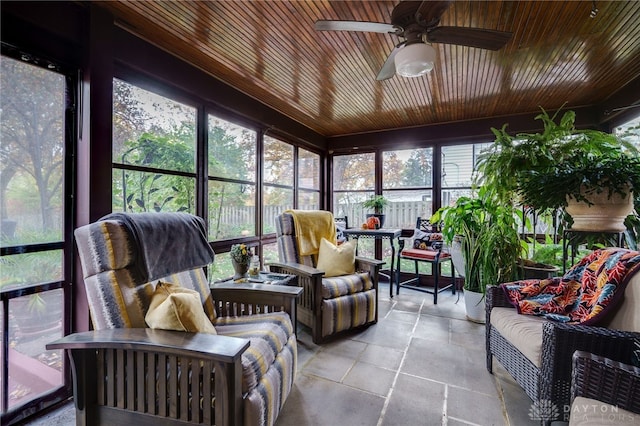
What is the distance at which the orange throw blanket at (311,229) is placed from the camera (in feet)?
9.58

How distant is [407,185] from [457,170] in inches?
29.8

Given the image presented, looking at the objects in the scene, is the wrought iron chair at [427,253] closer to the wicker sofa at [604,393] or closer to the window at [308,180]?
the window at [308,180]

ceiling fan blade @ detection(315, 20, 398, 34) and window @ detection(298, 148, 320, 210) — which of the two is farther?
window @ detection(298, 148, 320, 210)

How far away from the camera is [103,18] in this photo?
1892 millimetres

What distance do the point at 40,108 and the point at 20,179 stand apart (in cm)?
44

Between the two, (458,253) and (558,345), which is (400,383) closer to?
(558,345)

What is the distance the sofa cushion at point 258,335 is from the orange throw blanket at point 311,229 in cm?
116

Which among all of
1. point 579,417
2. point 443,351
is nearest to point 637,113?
point 443,351

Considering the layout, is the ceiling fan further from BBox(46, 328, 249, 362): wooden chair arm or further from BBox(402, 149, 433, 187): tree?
BBox(402, 149, 433, 187): tree

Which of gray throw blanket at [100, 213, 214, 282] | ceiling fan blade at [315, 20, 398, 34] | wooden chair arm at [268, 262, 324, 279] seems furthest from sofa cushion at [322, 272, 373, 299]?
ceiling fan blade at [315, 20, 398, 34]

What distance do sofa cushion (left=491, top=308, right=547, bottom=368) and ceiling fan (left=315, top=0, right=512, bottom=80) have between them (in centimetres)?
166

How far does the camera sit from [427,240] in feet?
12.9

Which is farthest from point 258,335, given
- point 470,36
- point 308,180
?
point 308,180

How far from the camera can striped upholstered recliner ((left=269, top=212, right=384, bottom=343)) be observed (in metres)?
2.42
